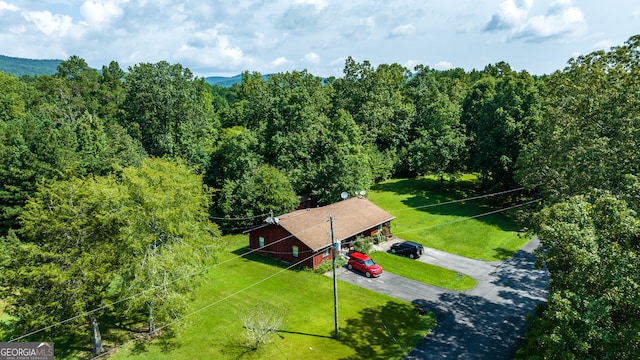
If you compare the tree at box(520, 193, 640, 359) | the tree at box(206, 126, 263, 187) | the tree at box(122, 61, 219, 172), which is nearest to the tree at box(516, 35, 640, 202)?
the tree at box(520, 193, 640, 359)

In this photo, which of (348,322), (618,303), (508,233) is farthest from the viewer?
(508,233)

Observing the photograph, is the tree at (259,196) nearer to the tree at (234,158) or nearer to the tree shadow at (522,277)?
the tree at (234,158)

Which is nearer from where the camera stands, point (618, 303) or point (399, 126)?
point (618, 303)

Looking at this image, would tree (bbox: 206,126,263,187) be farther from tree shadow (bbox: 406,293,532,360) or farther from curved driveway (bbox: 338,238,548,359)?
tree shadow (bbox: 406,293,532,360)

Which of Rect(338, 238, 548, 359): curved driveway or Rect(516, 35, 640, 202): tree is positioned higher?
Rect(516, 35, 640, 202): tree

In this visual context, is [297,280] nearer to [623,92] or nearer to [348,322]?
[348,322]

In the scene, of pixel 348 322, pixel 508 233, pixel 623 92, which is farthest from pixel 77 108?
pixel 623 92

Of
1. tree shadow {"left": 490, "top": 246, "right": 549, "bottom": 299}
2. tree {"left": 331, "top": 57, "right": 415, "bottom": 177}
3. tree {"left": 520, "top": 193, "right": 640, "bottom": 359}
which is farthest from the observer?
tree {"left": 331, "top": 57, "right": 415, "bottom": 177}
